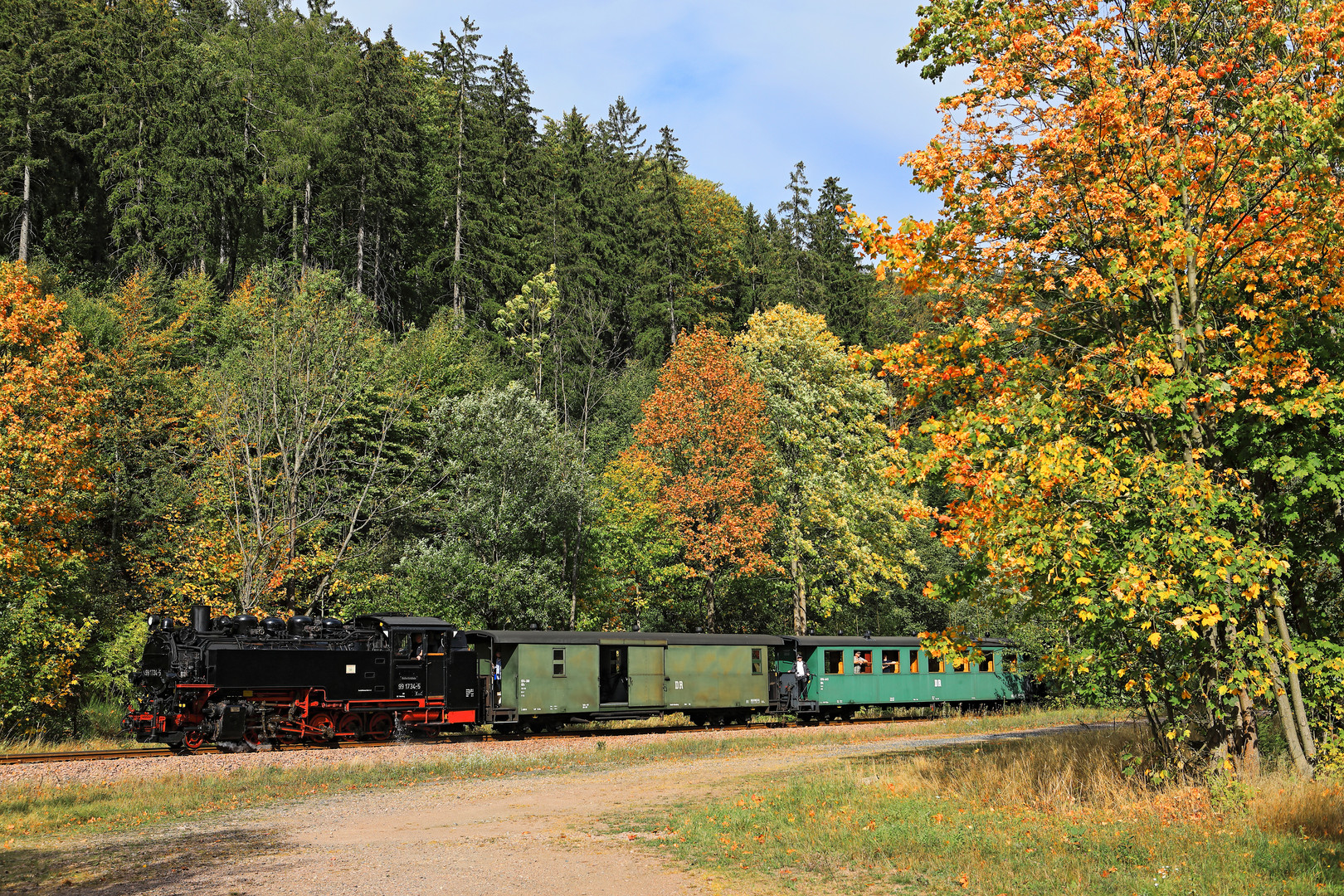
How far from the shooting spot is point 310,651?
2267cm

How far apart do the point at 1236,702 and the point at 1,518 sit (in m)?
25.5

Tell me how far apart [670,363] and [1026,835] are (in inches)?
1247

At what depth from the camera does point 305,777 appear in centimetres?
1750

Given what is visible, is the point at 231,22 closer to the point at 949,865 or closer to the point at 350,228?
the point at 350,228

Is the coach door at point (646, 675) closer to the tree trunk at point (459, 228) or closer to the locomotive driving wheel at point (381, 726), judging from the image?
the locomotive driving wheel at point (381, 726)

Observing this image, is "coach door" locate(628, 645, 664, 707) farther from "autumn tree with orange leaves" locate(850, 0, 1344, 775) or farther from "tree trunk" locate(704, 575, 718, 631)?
"autumn tree with orange leaves" locate(850, 0, 1344, 775)

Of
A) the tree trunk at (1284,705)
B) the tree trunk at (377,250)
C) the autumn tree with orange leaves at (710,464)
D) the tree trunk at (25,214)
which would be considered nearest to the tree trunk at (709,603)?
the autumn tree with orange leaves at (710,464)

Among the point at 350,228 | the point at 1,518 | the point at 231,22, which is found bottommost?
the point at 1,518

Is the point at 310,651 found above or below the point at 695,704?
above

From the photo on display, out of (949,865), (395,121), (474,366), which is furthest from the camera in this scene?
(395,121)

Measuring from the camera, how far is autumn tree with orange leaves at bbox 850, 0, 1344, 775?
11.3 m

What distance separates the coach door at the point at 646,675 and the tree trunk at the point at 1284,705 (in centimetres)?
1739

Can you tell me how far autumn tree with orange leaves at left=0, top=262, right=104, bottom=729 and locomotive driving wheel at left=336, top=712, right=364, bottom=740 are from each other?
7.22 m

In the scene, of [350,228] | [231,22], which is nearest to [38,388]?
[350,228]
